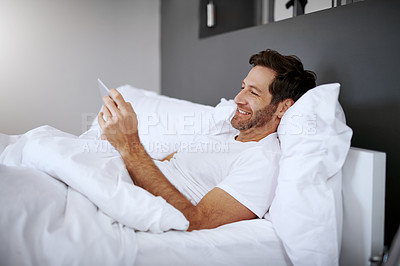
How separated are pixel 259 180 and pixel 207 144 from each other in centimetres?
36

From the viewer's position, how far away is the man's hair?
3.89 ft

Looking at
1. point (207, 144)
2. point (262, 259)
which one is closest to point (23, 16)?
point (207, 144)

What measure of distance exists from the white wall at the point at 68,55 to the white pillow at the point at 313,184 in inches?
69.1

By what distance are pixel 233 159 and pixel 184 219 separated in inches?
12.7

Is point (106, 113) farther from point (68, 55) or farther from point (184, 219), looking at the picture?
point (68, 55)

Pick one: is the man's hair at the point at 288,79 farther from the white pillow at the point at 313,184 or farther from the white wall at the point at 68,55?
the white wall at the point at 68,55

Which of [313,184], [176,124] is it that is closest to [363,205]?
[313,184]

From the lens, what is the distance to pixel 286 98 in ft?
3.97

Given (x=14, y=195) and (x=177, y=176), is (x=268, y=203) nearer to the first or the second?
(x=177, y=176)

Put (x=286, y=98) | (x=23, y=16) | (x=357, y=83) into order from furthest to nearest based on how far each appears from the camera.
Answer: (x=23, y=16), (x=286, y=98), (x=357, y=83)

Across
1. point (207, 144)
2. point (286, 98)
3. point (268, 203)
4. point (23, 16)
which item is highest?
point (23, 16)

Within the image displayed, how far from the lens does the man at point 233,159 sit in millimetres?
944

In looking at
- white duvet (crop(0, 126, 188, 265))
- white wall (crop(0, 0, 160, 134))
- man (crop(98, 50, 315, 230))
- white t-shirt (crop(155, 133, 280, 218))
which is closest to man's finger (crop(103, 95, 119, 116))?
man (crop(98, 50, 315, 230))

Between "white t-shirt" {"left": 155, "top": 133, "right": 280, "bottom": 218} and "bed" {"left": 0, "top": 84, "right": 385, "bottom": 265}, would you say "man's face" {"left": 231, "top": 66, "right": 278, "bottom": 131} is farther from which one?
"bed" {"left": 0, "top": 84, "right": 385, "bottom": 265}
